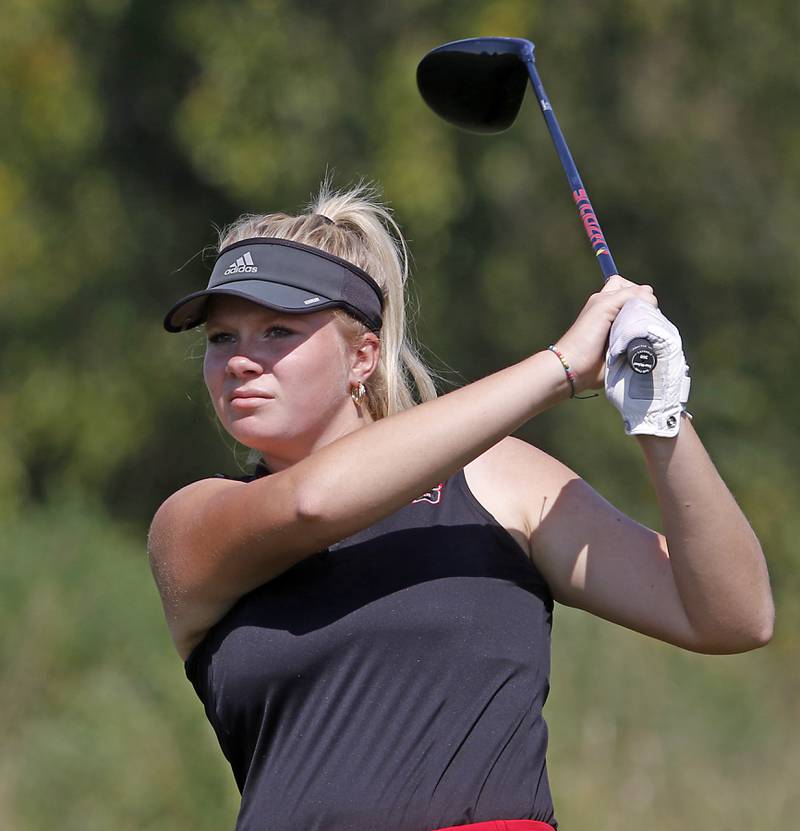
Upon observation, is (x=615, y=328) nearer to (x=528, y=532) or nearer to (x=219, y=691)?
(x=528, y=532)

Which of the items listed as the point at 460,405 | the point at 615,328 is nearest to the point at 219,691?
the point at 460,405

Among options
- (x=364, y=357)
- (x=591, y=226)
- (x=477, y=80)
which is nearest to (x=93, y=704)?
(x=477, y=80)

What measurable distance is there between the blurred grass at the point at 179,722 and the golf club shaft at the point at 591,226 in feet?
12.4

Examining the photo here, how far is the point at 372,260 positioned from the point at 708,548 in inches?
36.0

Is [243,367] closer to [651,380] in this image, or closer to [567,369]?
[567,369]

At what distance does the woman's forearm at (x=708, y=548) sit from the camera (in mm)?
2482

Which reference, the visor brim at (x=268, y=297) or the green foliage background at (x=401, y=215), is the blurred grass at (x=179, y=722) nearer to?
the green foliage background at (x=401, y=215)

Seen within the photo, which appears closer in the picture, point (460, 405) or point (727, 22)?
point (460, 405)

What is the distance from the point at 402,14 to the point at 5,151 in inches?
128

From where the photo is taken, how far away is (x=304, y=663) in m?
2.54

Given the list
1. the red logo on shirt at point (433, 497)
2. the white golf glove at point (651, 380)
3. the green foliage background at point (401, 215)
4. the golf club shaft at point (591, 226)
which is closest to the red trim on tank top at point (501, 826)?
the red logo on shirt at point (433, 497)

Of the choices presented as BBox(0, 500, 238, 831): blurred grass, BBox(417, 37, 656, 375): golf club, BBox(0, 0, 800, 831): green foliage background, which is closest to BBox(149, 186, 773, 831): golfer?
BBox(417, 37, 656, 375): golf club

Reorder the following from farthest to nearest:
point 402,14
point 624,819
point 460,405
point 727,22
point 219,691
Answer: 1. point 727,22
2. point 402,14
3. point 624,819
4. point 219,691
5. point 460,405

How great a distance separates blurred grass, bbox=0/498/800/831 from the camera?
20.3 ft
